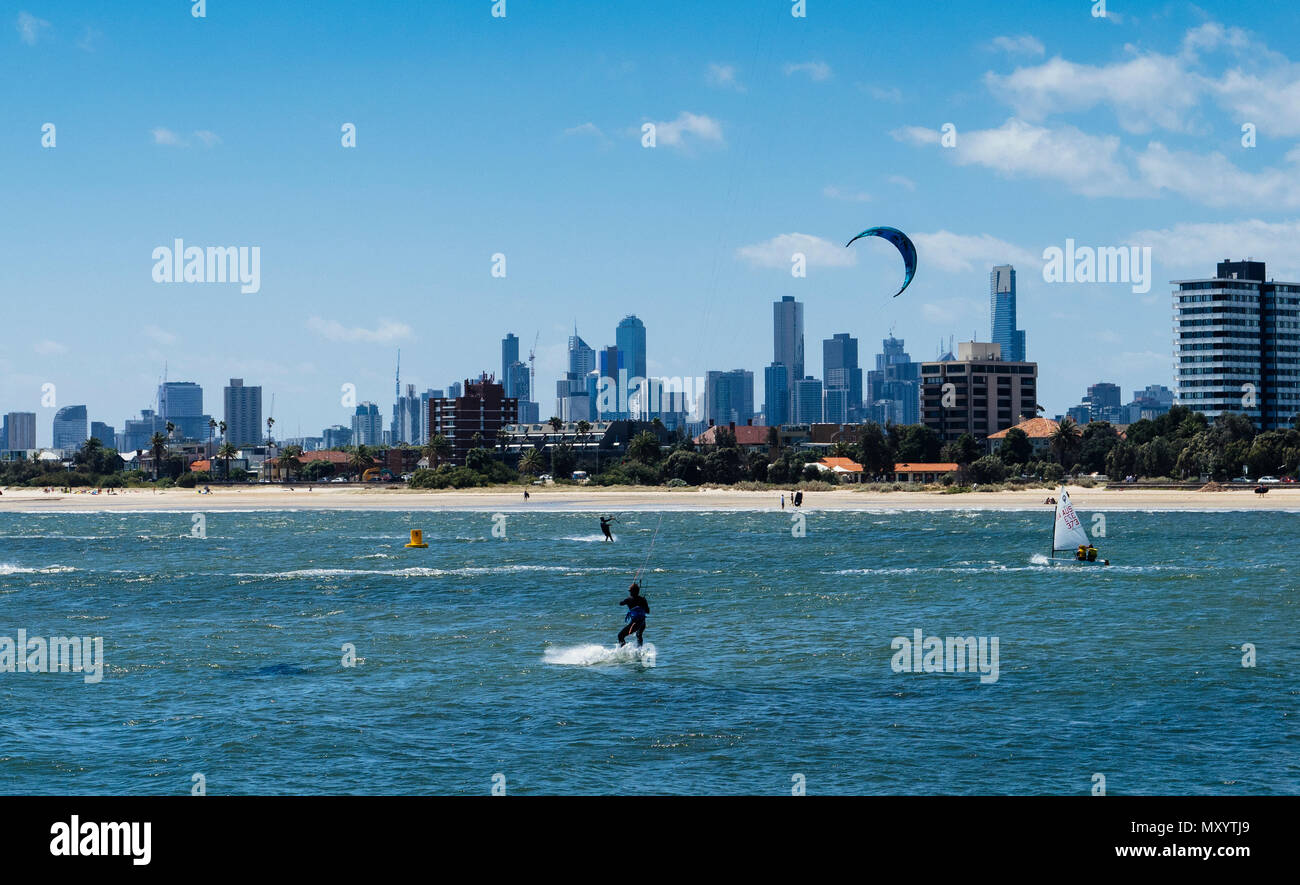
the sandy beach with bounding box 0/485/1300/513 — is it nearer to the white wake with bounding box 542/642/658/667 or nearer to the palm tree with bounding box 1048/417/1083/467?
the palm tree with bounding box 1048/417/1083/467

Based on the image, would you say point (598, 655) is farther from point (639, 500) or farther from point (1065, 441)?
point (1065, 441)

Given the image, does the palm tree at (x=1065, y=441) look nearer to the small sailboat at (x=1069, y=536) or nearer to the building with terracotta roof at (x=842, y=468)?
the building with terracotta roof at (x=842, y=468)

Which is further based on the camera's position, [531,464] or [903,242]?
[531,464]

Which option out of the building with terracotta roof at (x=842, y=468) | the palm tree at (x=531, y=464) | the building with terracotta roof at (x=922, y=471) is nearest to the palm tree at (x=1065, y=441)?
the building with terracotta roof at (x=922, y=471)

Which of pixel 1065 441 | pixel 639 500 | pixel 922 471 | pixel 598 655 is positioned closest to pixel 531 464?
pixel 639 500

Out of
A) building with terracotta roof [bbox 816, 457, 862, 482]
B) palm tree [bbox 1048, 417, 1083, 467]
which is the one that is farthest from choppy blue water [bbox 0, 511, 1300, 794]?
palm tree [bbox 1048, 417, 1083, 467]
